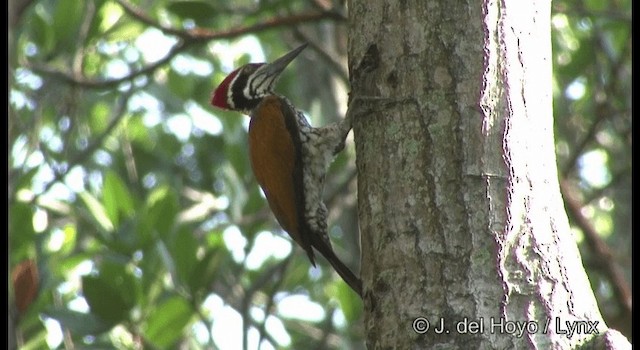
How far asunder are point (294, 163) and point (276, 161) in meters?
0.08

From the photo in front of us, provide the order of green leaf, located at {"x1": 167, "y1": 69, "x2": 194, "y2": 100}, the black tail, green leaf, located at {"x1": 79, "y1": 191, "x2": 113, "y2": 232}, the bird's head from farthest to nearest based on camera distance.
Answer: green leaf, located at {"x1": 167, "y1": 69, "x2": 194, "y2": 100}, green leaf, located at {"x1": 79, "y1": 191, "x2": 113, "y2": 232}, the bird's head, the black tail

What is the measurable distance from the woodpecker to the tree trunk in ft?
3.31

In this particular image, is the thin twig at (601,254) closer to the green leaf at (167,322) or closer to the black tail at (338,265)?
the black tail at (338,265)

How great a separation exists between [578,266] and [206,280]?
2.25 meters

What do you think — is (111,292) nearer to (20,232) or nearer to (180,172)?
(20,232)

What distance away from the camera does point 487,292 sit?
104 inches

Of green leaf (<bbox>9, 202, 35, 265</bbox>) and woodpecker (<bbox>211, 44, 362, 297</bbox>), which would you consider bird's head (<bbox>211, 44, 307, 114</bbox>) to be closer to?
woodpecker (<bbox>211, 44, 362, 297</bbox>)

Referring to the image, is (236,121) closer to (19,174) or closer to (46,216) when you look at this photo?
(46,216)

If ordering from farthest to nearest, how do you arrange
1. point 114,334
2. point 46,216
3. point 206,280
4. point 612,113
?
point 46,216, point 612,113, point 114,334, point 206,280

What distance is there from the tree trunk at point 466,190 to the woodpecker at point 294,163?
1009mm

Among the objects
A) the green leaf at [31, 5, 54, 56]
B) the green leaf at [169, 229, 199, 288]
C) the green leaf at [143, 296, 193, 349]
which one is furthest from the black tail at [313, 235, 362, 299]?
the green leaf at [31, 5, 54, 56]

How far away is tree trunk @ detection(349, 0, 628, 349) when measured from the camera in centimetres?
264

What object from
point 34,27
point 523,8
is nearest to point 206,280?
point 34,27

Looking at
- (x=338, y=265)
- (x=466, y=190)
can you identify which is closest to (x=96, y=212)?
(x=338, y=265)
